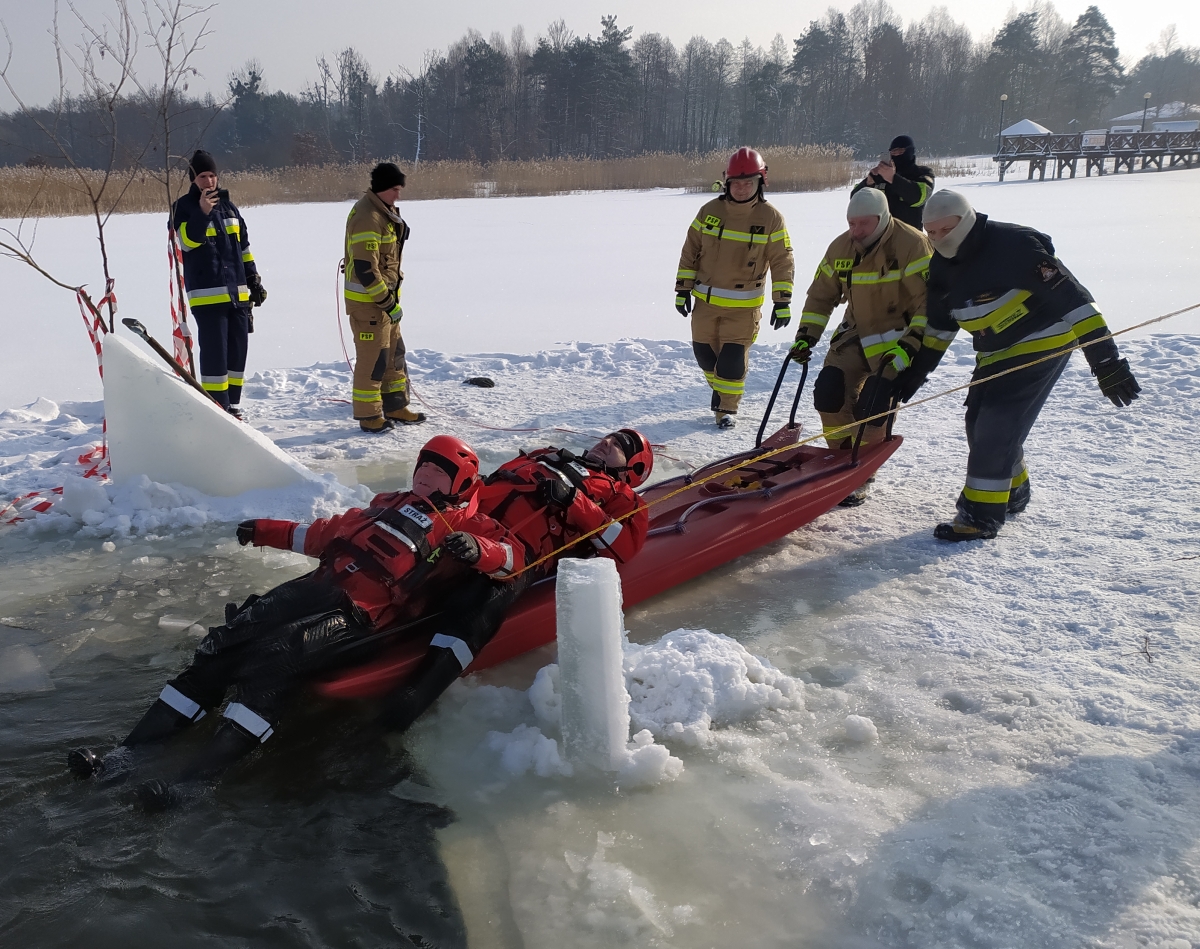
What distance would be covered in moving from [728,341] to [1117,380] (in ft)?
9.80

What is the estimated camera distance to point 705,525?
4.33 metres

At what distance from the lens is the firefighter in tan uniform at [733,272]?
21.1 feet

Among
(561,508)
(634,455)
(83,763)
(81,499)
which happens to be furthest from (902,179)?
(83,763)

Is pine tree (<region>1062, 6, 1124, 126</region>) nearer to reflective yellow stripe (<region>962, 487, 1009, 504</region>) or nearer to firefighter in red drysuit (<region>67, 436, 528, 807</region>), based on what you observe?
reflective yellow stripe (<region>962, 487, 1009, 504</region>)

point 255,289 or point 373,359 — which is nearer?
point 373,359

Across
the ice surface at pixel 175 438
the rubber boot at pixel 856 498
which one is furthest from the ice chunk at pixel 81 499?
the rubber boot at pixel 856 498

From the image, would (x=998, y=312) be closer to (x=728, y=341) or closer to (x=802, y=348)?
(x=802, y=348)

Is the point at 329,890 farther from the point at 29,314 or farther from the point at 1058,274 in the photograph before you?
the point at 29,314

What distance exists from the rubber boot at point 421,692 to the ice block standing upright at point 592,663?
542 millimetres

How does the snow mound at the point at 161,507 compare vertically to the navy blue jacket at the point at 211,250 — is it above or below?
below

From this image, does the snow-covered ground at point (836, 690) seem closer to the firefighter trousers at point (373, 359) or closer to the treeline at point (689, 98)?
the firefighter trousers at point (373, 359)

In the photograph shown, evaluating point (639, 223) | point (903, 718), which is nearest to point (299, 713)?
point (903, 718)

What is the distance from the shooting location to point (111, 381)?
496 centimetres

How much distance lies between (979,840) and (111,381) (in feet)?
15.9
